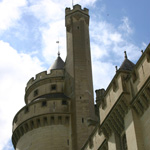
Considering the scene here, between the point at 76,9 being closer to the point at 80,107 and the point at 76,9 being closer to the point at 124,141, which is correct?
the point at 80,107

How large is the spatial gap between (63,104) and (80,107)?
5.25 feet

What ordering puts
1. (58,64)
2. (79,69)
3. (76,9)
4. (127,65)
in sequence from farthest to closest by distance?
1. (58,64)
2. (76,9)
3. (79,69)
4. (127,65)

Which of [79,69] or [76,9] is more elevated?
[76,9]

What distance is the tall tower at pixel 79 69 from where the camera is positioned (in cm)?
3162

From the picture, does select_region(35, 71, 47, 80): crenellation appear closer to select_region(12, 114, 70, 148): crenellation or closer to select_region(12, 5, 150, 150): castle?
select_region(12, 5, 150, 150): castle

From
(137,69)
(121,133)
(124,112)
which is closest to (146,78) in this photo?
(137,69)

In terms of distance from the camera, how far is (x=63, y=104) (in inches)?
1304

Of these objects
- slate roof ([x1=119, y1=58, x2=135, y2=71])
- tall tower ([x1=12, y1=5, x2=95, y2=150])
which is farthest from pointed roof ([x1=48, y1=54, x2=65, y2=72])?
slate roof ([x1=119, y1=58, x2=135, y2=71])

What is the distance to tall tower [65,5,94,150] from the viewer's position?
31.6 m

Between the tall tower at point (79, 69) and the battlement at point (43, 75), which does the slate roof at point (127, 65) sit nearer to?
the tall tower at point (79, 69)

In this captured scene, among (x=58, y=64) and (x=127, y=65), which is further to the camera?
(x=58, y=64)

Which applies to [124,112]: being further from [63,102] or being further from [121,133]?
[63,102]

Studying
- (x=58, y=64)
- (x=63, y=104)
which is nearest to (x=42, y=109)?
(x=63, y=104)

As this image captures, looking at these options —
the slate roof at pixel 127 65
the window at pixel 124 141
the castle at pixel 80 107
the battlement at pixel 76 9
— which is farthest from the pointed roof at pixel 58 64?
the window at pixel 124 141
